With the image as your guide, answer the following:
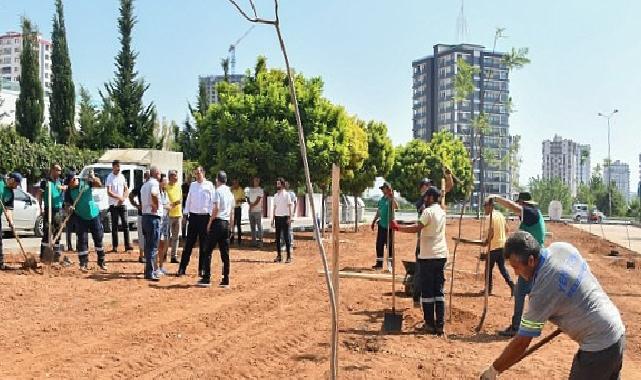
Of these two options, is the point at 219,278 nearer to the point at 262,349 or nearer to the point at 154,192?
the point at 154,192

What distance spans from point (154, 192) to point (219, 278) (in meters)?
2.17

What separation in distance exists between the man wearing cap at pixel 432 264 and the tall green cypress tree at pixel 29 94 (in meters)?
33.4

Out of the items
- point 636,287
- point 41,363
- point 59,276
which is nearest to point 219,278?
point 59,276

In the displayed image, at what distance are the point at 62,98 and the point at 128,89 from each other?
4454 millimetres

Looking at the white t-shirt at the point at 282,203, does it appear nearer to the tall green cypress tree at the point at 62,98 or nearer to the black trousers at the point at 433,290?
the black trousers at the point at 433,290

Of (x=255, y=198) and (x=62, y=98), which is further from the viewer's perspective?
(x=62, y=98)

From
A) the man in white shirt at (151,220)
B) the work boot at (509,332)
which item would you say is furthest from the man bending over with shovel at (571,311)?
the man in white shirt at (151,220)

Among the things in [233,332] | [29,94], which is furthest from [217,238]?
[29,94]

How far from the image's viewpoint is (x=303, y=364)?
6910 millimetres

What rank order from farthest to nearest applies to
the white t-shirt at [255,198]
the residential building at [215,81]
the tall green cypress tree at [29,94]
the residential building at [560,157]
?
the residential building at [560,157] < the tall green cypress tree at [29,94] < the residential building at [215,81] < the white t-shirt at [255,198]

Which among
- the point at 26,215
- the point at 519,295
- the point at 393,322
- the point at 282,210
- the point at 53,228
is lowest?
the point at 393,322

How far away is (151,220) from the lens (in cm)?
1125

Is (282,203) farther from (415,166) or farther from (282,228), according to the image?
(415,166)

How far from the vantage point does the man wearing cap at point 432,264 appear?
328 inches
